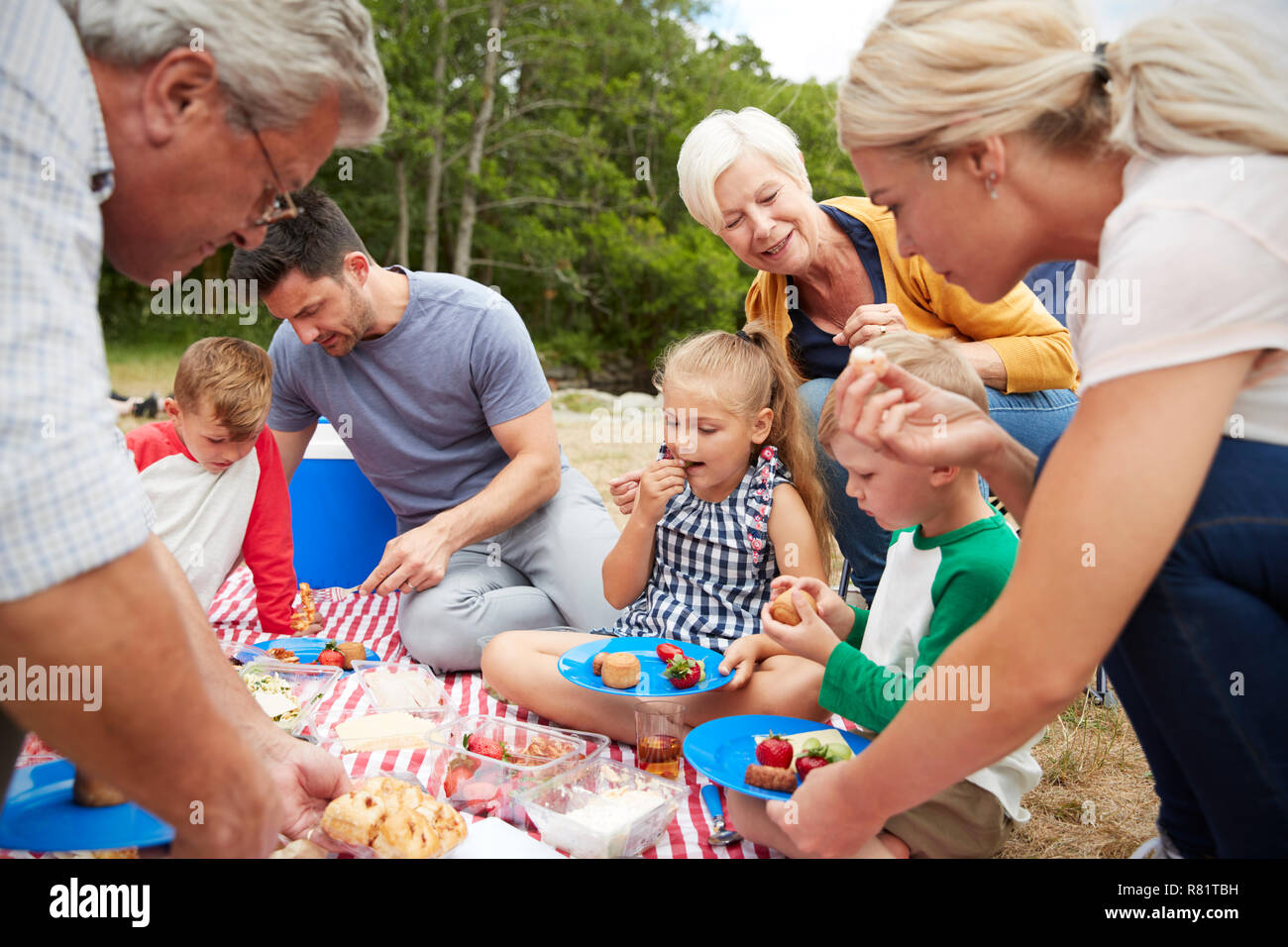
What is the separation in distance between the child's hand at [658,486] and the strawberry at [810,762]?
0.96 meters

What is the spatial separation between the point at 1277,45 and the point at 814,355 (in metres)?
1.88

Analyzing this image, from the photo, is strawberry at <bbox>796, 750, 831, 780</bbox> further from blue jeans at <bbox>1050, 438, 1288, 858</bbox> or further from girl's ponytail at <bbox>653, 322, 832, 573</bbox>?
girl's ponytail at <bbox>653, 322, 832, 573</bbox>

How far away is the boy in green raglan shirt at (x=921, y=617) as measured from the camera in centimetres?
188

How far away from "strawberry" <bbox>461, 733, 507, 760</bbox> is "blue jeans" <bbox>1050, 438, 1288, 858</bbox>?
1.34m

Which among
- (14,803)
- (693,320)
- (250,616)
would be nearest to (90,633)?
(14,803)

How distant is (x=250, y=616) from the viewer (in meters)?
3.59

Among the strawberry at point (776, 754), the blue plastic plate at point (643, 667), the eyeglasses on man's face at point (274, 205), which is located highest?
the eyeglasses on man's face at point (274, 205)

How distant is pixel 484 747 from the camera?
216 cm

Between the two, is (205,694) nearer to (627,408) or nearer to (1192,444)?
(1192,444)

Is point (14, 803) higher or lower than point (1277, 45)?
lower

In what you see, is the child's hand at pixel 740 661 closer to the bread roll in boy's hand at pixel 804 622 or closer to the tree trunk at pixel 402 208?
the bread roll in boy's hand at pixel 804 622

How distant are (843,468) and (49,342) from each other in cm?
224

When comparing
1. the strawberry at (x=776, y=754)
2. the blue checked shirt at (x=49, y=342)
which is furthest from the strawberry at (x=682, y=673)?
the blue checked shirt at (x=49, y=342)
